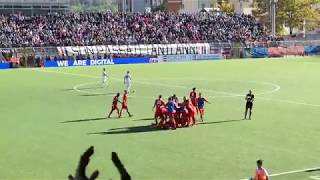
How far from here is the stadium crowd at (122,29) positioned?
63031 mm

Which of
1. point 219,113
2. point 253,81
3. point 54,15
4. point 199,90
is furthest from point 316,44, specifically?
point 219,113

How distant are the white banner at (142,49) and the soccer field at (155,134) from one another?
80.9 ft

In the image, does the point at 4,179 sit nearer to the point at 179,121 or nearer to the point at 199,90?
the point at 179,121

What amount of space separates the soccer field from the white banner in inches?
971

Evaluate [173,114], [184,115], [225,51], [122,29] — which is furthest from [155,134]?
[225,51]

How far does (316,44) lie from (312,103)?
54.4 m

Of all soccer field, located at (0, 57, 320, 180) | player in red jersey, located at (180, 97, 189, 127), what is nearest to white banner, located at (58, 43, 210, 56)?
soccer field, located at (0, 57, 320, 180)

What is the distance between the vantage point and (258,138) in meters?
19.3

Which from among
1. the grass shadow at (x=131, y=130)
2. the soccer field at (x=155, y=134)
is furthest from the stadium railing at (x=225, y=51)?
the grass shadow at (x=131, y=130)

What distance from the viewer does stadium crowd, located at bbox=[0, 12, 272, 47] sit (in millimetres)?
63031

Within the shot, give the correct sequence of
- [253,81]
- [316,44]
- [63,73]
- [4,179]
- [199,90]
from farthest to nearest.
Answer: [316,44], [63,73], [253,81], [199,90], [4,179]

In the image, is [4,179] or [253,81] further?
[253,81]

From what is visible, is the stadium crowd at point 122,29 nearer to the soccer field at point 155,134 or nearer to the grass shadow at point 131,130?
the soccer field at point 155,134

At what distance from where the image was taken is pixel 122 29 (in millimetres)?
69750
